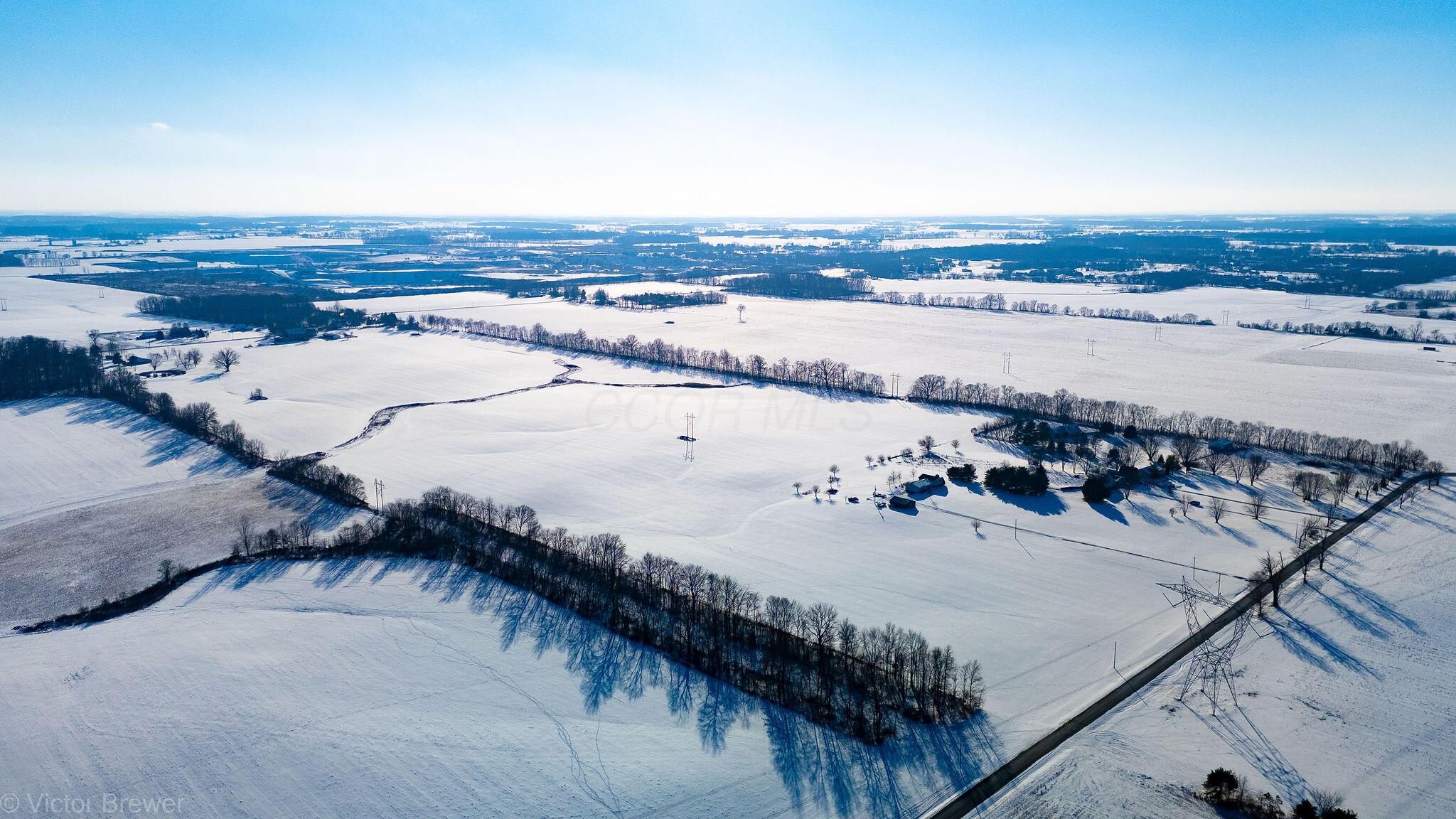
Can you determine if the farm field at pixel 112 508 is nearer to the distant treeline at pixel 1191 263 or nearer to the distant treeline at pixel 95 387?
the distant treeline at pixel 95 387

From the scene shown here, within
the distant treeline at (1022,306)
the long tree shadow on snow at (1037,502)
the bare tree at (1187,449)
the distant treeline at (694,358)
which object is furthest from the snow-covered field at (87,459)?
the distant treeline at (1022,306)

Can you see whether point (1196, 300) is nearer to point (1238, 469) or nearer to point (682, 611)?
point (1238, 469)

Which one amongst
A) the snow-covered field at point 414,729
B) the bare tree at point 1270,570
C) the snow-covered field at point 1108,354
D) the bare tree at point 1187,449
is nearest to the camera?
the snow-covered field at point 414,729

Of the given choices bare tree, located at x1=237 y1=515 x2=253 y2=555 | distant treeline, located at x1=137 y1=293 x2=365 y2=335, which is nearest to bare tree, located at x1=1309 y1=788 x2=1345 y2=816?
bare tree, located at x1=237 y1=515 x2=253 y2=555

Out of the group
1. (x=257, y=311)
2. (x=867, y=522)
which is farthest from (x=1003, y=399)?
(x=257, y=311)

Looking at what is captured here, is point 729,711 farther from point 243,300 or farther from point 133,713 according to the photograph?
point 243,300

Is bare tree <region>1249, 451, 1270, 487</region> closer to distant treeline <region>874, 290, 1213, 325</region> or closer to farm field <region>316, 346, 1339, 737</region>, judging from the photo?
farm field <region>316, 346, 1339, 737</region>

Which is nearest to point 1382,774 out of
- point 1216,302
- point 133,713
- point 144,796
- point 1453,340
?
point 144,796
